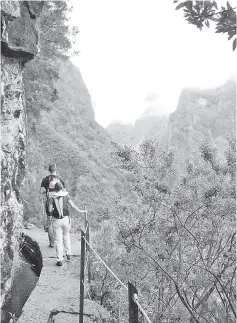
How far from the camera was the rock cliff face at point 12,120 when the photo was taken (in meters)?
5.88

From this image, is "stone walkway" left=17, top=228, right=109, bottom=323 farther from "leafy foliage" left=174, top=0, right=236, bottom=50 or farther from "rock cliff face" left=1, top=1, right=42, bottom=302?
"leafy foliage" left=174, top=0, right=236, bottom=50

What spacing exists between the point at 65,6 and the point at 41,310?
1246cm

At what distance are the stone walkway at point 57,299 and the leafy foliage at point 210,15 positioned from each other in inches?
155

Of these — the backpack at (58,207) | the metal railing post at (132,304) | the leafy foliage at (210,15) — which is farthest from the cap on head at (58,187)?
the leafy foliage at (210,15)

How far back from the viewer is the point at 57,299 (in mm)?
5441

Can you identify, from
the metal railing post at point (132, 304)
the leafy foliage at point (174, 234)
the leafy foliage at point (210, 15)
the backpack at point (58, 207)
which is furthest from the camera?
the backpack at point (58, 207)

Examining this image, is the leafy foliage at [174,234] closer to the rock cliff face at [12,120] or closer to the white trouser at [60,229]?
the white trouser at [60,229]

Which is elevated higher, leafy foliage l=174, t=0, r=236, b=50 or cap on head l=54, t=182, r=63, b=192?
leafy foliage l=174, t=0, r=236, b=50

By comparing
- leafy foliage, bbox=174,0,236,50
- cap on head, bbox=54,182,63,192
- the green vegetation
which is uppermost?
leafy foliage, bbox=174,0,236,50

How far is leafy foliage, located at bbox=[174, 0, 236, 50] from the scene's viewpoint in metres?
1.64

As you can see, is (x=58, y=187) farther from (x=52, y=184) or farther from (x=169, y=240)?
(x=169, y=240)

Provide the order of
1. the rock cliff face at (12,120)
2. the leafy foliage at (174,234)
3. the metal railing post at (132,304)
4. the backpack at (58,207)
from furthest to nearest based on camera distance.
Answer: the backpack at (58,207)
the rock cliff face at (12,120)
the leafy foliage at (174,234)
the metal railing post at (132,304)

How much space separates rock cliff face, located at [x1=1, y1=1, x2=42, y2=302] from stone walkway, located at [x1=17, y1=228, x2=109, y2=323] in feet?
2.01

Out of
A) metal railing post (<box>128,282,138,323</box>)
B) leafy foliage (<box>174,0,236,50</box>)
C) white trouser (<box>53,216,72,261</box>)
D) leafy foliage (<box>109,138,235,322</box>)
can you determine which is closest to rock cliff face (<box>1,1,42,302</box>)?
white trouser (<box>53,216,72,261</box>)
